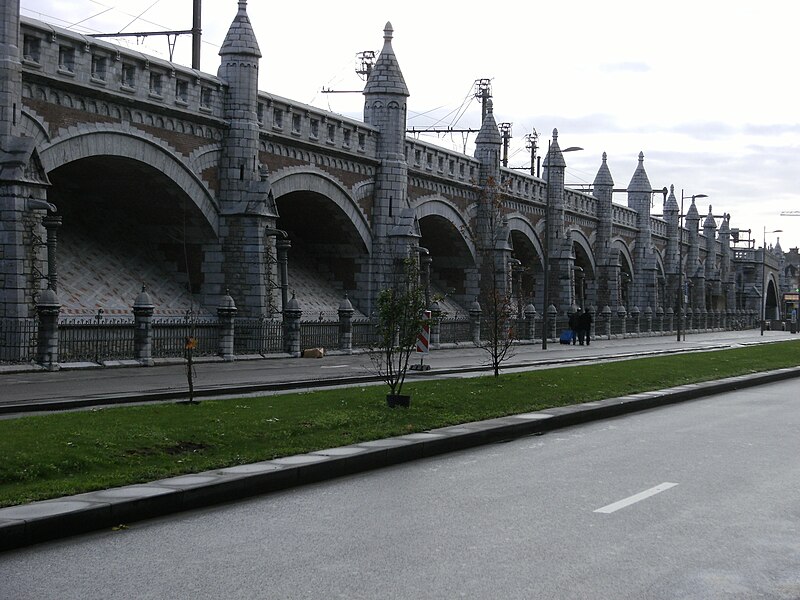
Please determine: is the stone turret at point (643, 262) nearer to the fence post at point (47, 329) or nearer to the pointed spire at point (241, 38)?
the pointed spire at point (241, 38)

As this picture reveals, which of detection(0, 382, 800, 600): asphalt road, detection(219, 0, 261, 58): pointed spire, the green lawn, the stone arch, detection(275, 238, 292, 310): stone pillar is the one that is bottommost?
detection(0, 382, 800, 600): asphalt road

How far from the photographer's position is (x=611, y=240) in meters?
71.3

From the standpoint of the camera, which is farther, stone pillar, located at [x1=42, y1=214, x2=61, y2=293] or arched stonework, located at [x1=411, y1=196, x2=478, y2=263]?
arched stonework, located at [x1=411, y1=196, x2=478, y2=263]

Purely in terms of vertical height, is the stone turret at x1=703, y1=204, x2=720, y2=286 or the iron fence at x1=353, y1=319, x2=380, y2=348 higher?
the stone turret at x1=703, y1=204, x2=720, y2=286

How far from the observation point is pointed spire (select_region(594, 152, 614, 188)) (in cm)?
7056

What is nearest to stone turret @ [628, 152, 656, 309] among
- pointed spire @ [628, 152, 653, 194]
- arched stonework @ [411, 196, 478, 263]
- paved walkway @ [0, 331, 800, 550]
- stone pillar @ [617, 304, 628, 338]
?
pointed spire @ [628, 152, 653, 194]

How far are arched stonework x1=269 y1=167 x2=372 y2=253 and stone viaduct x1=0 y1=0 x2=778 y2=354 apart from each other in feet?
0.24

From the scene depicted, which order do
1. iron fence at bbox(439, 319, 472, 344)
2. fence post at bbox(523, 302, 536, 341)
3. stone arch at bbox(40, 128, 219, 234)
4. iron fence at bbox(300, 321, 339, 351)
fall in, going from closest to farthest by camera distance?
stone arch at bbox(40, 128, 219, 234)
iron fence at bbox(300, 321, 339, 351)
iron fence at bbox(439, 319, 472, 344)
fence post at bbox(523, 302, 536, 341)

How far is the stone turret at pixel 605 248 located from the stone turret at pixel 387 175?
98.4 feet

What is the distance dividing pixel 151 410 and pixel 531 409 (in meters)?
5.42

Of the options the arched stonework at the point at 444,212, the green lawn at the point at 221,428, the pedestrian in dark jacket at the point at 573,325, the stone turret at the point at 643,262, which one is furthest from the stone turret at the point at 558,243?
the green lawn at the point at 221,428

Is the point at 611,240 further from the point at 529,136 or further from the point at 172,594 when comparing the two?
the point at 172,594

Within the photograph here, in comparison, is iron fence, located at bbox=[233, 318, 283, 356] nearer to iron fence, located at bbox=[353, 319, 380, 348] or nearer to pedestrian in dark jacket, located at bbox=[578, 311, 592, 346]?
iron fence, located at bbox=[353, 319, 380, 348]

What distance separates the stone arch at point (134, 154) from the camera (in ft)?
88.3
